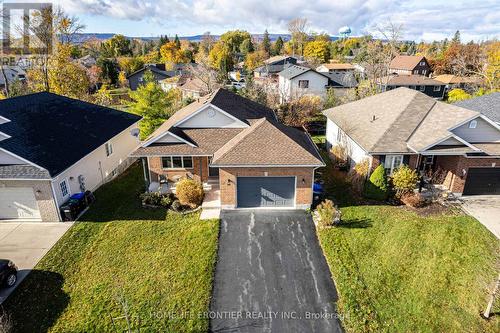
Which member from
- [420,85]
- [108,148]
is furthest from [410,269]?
[420,85]

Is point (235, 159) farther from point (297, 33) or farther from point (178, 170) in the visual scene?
point (297, 33)

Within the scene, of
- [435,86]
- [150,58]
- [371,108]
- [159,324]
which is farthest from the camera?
[150,58]

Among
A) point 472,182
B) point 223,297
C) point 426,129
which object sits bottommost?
point 223,297

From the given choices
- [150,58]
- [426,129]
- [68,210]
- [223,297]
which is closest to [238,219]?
[223,297]

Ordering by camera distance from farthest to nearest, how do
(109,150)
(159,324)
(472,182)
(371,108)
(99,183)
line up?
1. (371,108)
2. (109,150)
3. (99,183)
4. (472,182)
5. (159,324)

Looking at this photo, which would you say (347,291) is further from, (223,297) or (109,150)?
(109,150)

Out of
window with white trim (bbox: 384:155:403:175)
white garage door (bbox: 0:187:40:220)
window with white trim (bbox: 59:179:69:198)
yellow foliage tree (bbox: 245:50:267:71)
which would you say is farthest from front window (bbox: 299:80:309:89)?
white garage door (bbox: 0:187:40:220)
